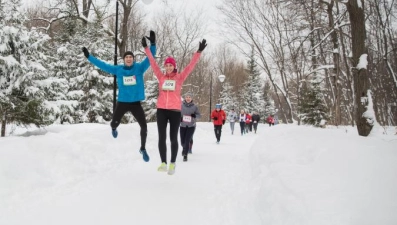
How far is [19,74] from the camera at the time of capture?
7938 mm

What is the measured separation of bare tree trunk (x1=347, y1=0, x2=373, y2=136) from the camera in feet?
26.0

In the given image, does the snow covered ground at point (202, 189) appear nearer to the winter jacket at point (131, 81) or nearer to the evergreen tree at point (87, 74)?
the winter jacket at point (131, 81)

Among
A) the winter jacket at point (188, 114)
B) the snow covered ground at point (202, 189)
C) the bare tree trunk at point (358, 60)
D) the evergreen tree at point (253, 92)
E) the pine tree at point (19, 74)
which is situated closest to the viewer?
the snow covered ground at point (202, 189)

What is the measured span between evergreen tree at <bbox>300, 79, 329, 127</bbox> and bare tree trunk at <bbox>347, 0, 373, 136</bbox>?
13.5 meters

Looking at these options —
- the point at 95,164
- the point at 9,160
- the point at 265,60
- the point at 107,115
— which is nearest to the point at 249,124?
the point at 265,60

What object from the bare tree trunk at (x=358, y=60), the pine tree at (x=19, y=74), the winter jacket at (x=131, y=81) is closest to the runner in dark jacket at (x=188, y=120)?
the winter jacket at (x=131, y=81)

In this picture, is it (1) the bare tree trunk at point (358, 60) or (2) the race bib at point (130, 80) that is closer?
(2) the race bib at point (130, 80)

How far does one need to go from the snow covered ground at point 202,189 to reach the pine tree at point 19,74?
5.73 ft

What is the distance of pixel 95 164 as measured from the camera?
688cm

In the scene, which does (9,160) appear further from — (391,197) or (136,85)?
(391,197)

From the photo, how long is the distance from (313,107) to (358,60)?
14.1 metres

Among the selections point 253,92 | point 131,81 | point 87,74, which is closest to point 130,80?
point 131,81

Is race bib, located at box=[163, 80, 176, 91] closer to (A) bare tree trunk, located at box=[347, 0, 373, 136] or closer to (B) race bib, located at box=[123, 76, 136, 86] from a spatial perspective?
(B) race bib, located at box=[123, 76, 136, 86]

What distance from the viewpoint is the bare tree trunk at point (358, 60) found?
7.92m
